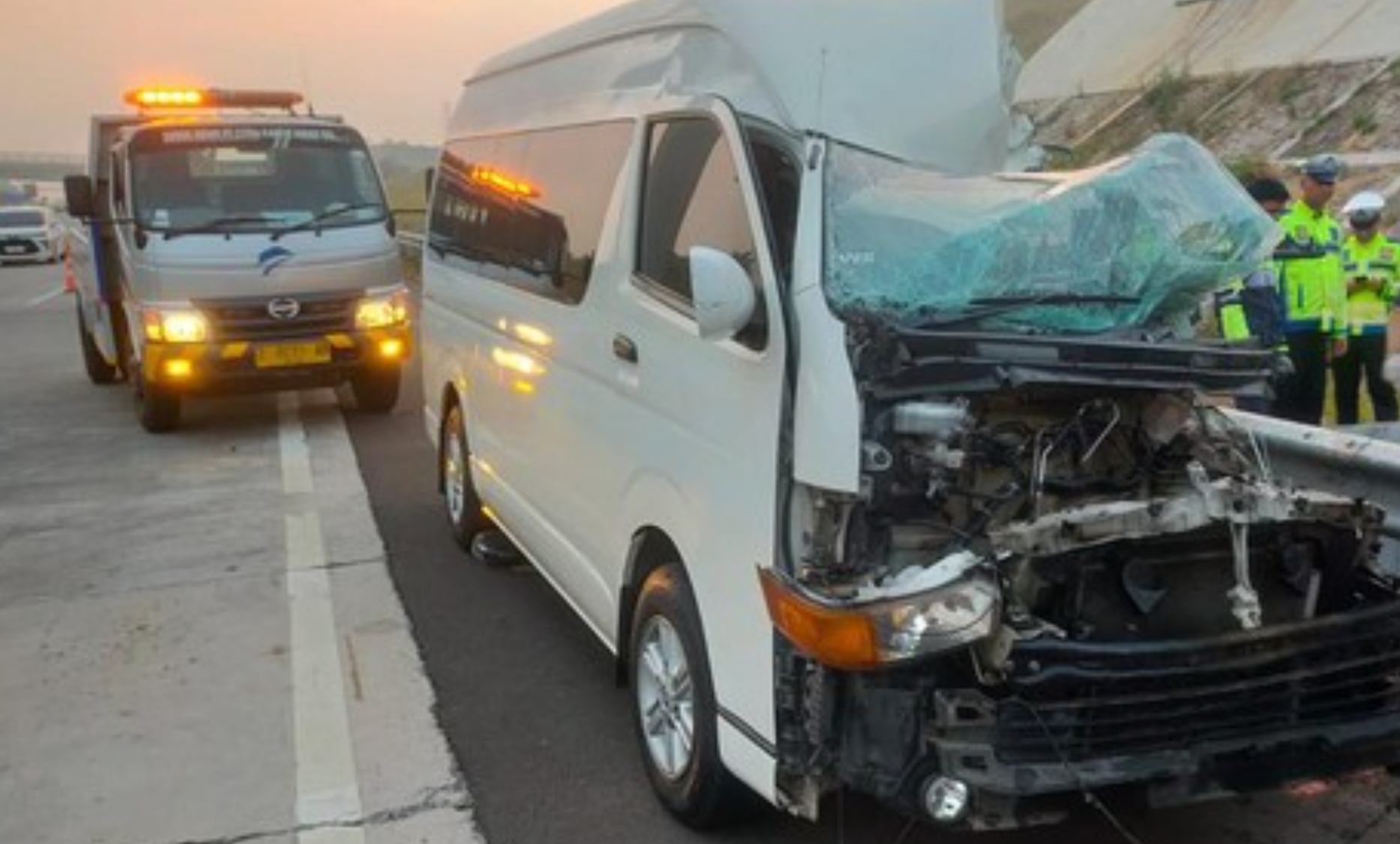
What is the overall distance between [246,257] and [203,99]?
2965 mm

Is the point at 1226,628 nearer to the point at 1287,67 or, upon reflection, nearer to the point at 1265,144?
the point at 1265,144

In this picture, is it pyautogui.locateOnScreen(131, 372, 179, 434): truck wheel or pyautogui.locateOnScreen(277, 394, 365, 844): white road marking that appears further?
pyautogui.locateOnScreen(131, 372, 179, 434): truck wheel

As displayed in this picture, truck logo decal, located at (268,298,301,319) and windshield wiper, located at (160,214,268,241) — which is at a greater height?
windshield wiper, located at (160,214,268,241)

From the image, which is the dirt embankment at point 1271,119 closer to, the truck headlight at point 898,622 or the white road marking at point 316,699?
the white road marking at point 316,699

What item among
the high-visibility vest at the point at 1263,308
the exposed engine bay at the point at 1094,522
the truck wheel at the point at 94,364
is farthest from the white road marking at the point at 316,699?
the truck wheel at the point at 94,364

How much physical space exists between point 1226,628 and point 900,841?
109cm

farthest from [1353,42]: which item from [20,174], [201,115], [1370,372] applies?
[20,174]

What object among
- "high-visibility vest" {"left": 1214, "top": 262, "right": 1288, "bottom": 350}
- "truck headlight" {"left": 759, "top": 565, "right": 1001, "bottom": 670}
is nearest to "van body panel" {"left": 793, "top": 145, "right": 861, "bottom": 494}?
"truck headlight" {"left": 759, "top": 565, "right": 1001, "bottom": 670}

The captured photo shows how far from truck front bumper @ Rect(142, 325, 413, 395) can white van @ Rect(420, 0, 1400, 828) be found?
18.9 feet

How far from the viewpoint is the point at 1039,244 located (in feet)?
11.6

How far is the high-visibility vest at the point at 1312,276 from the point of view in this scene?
730 cm

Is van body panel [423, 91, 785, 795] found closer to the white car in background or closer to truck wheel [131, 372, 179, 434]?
truck wheel [131, 372, 179, 434]

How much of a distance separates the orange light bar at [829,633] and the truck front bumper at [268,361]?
23.9 feet

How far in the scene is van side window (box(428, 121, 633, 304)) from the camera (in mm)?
4555
